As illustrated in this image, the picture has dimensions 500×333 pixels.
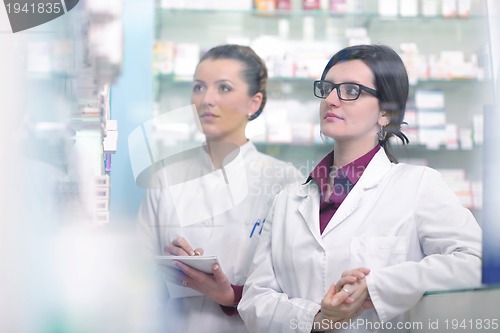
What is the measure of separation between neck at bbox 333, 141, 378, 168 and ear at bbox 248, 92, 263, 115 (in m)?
0.35

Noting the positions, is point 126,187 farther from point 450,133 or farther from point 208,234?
point 450,133

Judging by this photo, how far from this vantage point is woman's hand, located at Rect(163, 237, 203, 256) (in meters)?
2.26

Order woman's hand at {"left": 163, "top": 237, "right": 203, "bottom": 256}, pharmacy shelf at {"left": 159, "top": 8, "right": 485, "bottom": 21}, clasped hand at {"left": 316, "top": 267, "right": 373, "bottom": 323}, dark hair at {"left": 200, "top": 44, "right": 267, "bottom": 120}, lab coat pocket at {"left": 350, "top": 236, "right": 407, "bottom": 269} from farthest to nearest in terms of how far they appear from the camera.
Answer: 1. pharmacy shelf at {"left": 159, "top": 8, "right": 485, "bottom": 21}
2. dark hair at {"left": 200, "top": 44, "right": 267, "bottom": 120}
3. woman's hand at {"left": 163, "top": 237, "right": 203, "bottom": 256}
4. lab coat pocket at {"left": 350, "top": 236, "right": 407, "bottom": 269}
5. clasped hand at {"left": 316, "top": 267, "right": 373, "bottom": 323}

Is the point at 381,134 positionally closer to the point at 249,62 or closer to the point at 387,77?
the point at 387,77

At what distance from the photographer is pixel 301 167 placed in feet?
7.73

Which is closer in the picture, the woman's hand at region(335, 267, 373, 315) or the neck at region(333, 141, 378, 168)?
the woman's hand at region(335, 267, 373, 315)

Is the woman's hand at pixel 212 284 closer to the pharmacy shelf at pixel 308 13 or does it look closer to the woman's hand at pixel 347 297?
the woman's hand at pixel 347 297

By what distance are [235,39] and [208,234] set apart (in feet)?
2.38

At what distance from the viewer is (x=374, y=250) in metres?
2.06

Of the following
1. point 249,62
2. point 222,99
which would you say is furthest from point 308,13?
point 222,99

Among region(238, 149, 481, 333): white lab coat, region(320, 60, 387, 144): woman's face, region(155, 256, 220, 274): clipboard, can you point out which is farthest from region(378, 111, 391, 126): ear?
region(155, 256, 220, 274): clipboard

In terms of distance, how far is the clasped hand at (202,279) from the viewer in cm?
222

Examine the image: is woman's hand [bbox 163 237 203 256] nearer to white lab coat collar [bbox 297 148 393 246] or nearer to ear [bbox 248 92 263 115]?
white lab coat collar [bbox 297 148 393 246]

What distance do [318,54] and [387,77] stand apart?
0.58 m
